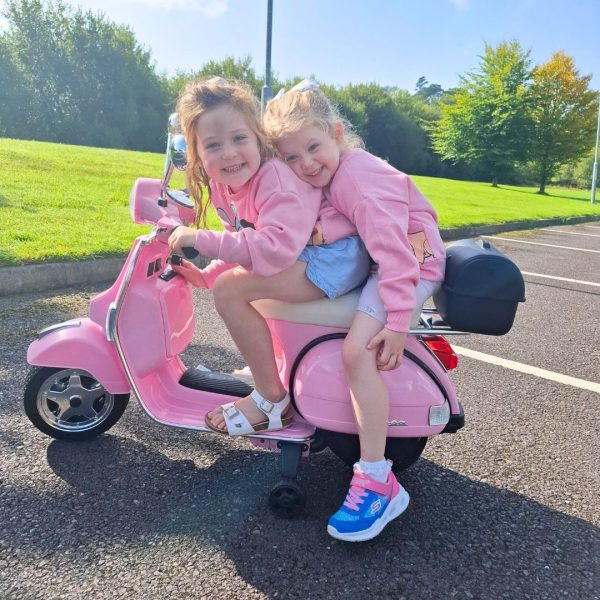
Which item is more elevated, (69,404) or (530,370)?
(69,404)

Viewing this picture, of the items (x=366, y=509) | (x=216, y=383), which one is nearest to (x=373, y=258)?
(x=366, y=509)

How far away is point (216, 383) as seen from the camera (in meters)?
2.51

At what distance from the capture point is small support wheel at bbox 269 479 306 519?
205cm

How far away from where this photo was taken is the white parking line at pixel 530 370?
3498 mm

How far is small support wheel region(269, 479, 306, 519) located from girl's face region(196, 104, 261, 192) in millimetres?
1100

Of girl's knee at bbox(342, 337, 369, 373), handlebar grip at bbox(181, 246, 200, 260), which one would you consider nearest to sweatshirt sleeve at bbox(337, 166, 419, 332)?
girl's knee at bbox(342, 337, 369, 373)

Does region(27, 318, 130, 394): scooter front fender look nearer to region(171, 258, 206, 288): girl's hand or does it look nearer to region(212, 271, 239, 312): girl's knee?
region(171, 258, 206, 288): girl's hand

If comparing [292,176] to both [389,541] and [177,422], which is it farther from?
[389,541]

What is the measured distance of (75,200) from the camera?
7188 millimetres

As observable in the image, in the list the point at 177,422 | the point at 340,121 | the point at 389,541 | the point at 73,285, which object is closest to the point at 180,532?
→ the point at 177,422

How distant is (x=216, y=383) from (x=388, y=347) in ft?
2.90

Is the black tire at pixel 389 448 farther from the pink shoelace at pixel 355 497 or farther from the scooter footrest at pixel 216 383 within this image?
the scooter footrest at pixel 216 383

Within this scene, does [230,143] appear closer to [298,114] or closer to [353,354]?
[298,114]

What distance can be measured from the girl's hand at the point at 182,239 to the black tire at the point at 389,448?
0.89 m
